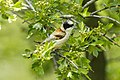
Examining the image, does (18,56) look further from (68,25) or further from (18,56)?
(68,25)

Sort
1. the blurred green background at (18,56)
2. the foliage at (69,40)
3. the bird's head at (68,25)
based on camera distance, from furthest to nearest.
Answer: the blurred green background at (18,56)
the bird's head at (68,25)
the foliage at (69,40)

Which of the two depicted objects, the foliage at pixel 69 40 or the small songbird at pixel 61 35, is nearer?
the foliage at pixel 69 40

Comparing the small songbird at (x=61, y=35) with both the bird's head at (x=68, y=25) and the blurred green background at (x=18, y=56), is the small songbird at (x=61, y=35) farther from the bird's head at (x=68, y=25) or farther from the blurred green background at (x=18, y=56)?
the blurred green background at (x=18, y=56)

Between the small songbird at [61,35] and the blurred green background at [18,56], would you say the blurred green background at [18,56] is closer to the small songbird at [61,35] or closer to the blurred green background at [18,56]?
the blurred green background at [18,56]

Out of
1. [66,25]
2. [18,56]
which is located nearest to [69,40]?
[66,25]

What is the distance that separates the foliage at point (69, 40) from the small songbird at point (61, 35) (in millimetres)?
45

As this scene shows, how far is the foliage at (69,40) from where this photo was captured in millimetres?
3334

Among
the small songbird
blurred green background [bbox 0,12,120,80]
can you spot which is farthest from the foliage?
blurred green background [bbox 0,12,120,80]

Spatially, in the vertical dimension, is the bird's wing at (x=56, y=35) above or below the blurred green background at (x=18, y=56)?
below

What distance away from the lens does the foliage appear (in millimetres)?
3334

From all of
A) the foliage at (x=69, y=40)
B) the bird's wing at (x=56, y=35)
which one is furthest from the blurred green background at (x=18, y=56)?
the bird's wing at (x=56, y=35)

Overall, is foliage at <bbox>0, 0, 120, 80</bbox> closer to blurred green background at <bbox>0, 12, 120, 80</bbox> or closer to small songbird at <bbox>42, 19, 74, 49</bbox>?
small songbird at <bbox>42, 19, 74, 49</bbox>

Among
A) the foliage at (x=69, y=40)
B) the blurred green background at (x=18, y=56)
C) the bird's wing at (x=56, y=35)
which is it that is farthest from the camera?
the blurred green background at (x=18, y=56)

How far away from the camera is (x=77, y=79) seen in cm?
351
